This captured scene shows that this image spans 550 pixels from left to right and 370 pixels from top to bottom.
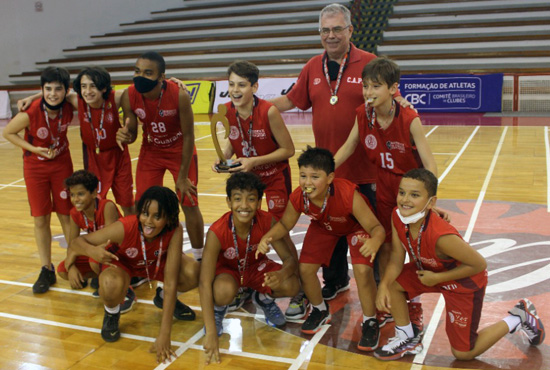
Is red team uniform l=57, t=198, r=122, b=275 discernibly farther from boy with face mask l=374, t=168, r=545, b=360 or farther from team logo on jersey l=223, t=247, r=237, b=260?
boy with face mask l=374, t=168, r=545, b=360

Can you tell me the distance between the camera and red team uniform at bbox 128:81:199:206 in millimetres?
4203

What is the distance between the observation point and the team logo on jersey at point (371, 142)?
3.48 meters

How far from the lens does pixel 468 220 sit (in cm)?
555

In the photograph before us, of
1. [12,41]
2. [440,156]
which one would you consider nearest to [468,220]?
[440,156]

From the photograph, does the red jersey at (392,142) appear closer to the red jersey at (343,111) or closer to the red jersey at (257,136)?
the red jersey at (343,111)

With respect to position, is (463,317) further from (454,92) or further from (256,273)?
(454,92)

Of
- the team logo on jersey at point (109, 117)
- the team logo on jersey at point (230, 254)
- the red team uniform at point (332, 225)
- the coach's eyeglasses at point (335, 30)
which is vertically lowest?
the team logo on jersey at point (230, 254)

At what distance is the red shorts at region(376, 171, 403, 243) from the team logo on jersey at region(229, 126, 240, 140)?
3.33 feet

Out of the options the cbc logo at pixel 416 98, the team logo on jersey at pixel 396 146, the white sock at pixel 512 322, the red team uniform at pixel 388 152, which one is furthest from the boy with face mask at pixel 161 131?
the cbc logo at pixel 416 98

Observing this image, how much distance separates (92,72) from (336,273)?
2.29m


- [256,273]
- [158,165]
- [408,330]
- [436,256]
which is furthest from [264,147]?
[408,330]

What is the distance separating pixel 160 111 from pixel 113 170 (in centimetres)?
63

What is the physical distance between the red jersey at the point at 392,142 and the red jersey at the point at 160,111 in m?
1.45

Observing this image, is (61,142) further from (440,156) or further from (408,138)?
→ (440,156)
